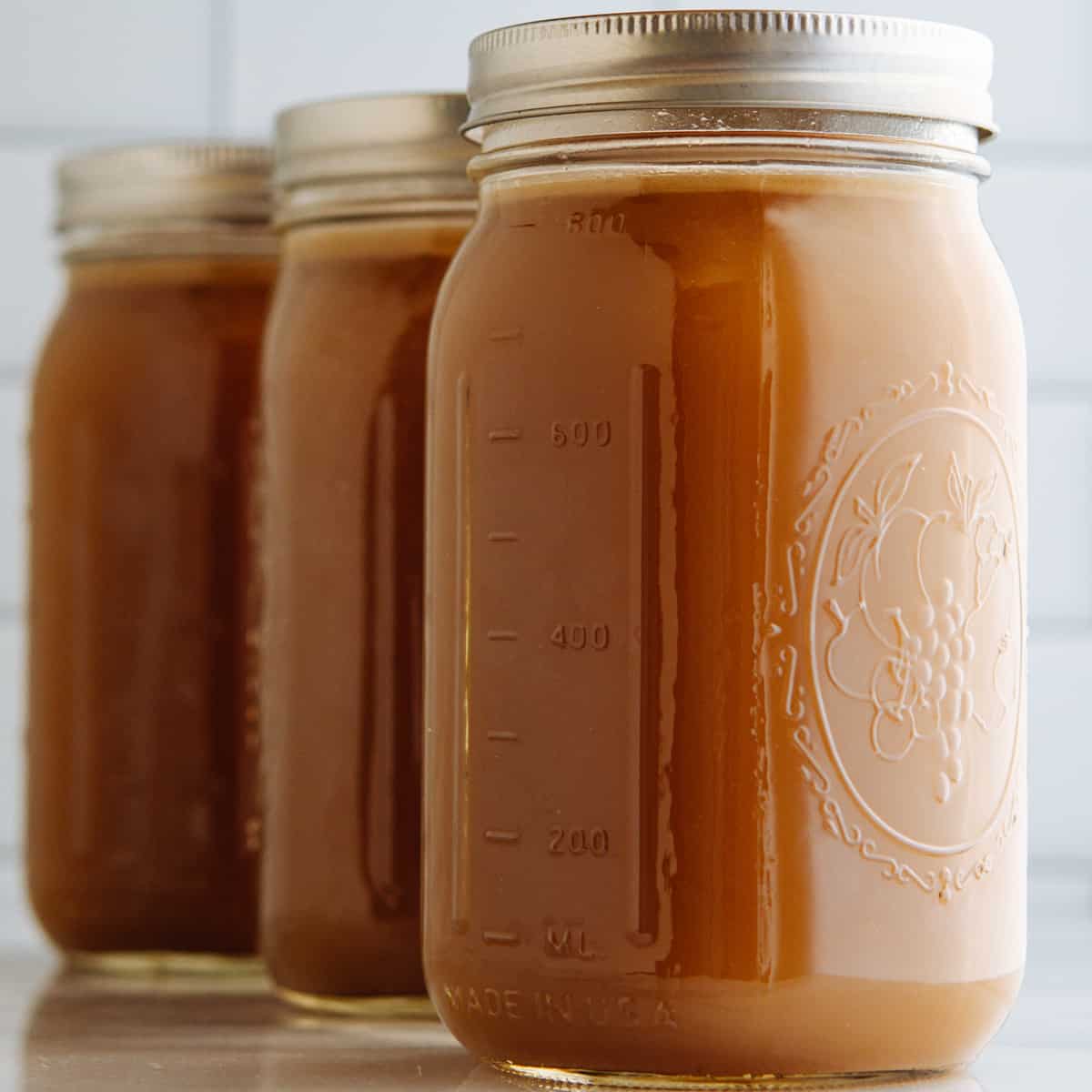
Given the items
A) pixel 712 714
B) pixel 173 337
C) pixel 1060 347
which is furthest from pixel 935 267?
pixel 1060 347

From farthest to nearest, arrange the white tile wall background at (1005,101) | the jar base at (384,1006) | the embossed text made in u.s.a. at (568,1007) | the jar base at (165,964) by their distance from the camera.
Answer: the white tile wall background at (1005,101) → the jar base at (165,964) → the jar base at (384,1006) → the embossed text made in u.s.a. at (568,1007)

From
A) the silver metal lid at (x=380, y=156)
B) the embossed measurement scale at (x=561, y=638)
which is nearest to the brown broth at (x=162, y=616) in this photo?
the silver metal lid at (x=380, y=156)

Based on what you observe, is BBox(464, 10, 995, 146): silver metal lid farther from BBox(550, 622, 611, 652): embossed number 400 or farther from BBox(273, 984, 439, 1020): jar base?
→ BBox(273, 984, 439, 1020): jar base

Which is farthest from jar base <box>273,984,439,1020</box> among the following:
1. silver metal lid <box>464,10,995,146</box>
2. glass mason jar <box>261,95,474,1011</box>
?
silver metal lid <box>464,10,995,146</box>

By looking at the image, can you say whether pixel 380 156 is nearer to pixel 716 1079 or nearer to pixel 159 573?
Result: pixel 159 573

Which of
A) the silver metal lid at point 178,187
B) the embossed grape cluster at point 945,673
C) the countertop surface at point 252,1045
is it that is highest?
the silver metal lid at point 178,187

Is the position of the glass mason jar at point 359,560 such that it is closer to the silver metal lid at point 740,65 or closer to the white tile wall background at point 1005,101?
the silver metal lid at point 740,65

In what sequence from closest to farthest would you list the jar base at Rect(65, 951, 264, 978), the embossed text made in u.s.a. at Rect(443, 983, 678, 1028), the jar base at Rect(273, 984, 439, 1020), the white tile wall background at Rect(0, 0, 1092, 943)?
the embossed text made in u.s.a. at Rect(443, 983, 678, 1028)
the jar base at Rect(273, 984, 439, 1020)
the jar base at Rect(65, 951, 264, 978)
the white tile wall background at Rect(0, 0, 1092, 943)
